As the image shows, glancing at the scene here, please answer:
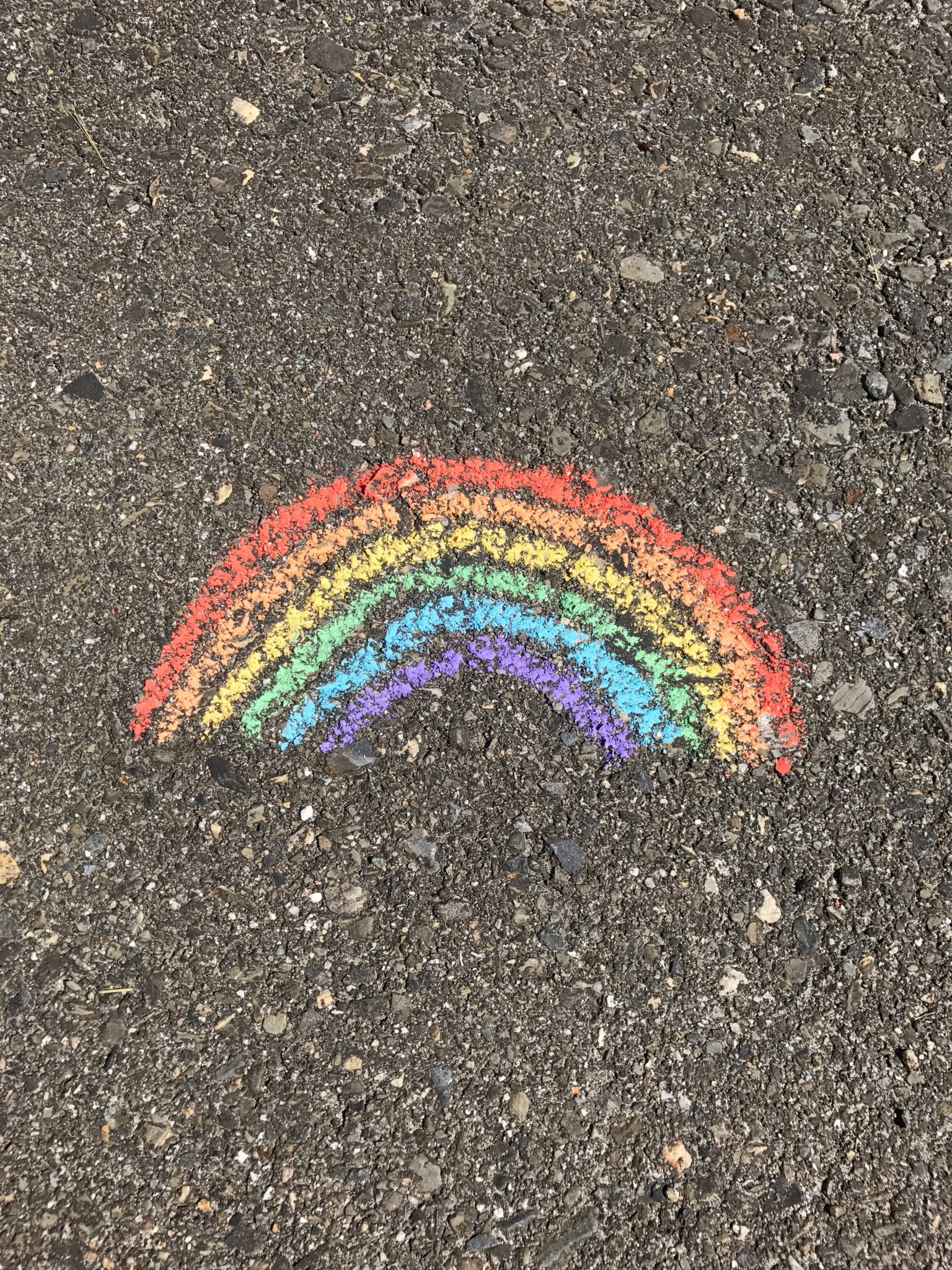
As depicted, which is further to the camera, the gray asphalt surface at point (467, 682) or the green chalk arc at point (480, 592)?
the green chalk arc at point (480, 592)

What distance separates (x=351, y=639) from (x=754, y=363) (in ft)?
4.24

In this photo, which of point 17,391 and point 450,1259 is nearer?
point 450,1259

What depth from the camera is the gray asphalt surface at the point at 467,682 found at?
196 centimetres

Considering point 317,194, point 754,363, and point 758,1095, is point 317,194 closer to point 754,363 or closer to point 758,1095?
point 754,363

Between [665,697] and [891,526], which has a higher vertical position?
[891,526]

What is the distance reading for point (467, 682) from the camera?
7.36ft

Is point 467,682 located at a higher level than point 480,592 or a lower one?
lower

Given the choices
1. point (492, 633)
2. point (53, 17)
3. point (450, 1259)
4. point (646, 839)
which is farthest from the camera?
point (53, 17)

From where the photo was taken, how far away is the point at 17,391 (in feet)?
7.95

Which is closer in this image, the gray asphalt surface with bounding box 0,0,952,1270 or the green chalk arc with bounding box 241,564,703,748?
the gray asphalt surface with bounding box 0,0,952,1270

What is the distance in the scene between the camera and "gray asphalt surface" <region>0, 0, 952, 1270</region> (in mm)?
1959

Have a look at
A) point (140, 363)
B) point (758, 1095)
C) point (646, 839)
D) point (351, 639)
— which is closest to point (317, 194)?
point (140, 363)

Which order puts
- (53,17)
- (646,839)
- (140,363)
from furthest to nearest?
1. (53,17)
2. (140,363)
3. (646,839)

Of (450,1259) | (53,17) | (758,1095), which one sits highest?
(53,17)
